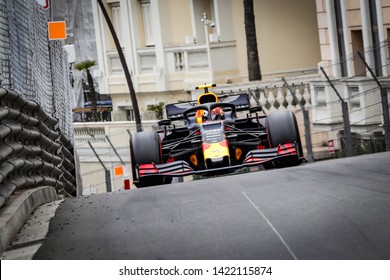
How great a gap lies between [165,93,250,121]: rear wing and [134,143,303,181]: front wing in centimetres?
190

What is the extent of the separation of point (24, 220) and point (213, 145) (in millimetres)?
6271

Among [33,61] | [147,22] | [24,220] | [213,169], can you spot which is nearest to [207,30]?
[147,22]

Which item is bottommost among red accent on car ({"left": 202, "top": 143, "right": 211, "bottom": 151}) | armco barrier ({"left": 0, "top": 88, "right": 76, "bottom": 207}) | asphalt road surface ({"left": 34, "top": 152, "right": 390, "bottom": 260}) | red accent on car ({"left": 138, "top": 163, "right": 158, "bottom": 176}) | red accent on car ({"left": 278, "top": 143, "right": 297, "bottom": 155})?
asphalt road surface ({"left": 34, "top": 152, "right": 390, "bottom": 260})

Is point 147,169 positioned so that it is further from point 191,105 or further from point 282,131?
point 191,105

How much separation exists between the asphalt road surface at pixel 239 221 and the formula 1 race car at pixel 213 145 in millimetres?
2993

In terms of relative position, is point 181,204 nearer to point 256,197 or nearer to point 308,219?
point 256,197

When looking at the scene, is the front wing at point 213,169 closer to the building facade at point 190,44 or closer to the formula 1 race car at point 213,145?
the formula 1 race car at point 213,145

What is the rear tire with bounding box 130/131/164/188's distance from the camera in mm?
18594

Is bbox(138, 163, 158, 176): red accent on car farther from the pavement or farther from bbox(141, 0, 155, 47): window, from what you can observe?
bbox(141, 0, 155, 47): window

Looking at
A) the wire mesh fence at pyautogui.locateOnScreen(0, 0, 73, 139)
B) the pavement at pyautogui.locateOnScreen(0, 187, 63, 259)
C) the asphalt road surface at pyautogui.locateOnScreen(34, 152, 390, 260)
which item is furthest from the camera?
the wire mesh fence at pyautogui.locateOnScreen(0, 0, 73, 139)

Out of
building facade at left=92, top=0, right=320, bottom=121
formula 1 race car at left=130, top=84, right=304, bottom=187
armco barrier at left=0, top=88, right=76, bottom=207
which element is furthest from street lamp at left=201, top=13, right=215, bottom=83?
formula 1 race car at left=130, top=84, right=304, bottom=187

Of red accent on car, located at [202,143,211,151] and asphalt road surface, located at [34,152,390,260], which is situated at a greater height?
red accent on car, located at [202,143,211,151]

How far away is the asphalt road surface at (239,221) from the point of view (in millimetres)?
9484

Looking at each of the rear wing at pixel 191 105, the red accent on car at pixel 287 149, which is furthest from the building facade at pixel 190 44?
the red accent on car at pixel 287 149
